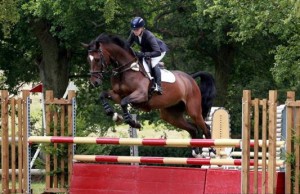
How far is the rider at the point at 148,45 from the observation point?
11164 mm

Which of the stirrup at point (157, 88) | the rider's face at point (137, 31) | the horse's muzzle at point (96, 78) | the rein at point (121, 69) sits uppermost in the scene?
the rider's face at point (137, 31)

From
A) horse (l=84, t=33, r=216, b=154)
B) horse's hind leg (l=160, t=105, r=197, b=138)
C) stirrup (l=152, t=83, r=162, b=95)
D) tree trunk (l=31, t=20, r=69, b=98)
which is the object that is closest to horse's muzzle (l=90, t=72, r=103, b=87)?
horse (l=84, t=33, r=216, b=154)

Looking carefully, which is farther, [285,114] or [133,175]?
[133,175]

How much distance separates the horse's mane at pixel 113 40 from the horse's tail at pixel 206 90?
1.88 m

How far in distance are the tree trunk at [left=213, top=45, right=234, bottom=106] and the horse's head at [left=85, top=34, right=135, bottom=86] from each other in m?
14.1

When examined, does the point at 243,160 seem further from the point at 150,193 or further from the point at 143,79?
the point at 143,79

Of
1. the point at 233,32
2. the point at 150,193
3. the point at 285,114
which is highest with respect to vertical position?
the point at 233,32

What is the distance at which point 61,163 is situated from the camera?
10.7 metres

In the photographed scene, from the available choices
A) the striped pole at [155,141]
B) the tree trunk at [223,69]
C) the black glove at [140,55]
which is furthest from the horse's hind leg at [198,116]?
the tree trunk at [223,69]

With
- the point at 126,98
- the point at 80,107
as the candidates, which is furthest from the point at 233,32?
the point at 126,98

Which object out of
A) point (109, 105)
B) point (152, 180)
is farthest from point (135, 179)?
point (109, 105)

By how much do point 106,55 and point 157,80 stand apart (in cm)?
84

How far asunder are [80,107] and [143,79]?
617 inches

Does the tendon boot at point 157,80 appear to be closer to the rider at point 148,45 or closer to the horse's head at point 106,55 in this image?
the rider at point 148,45
